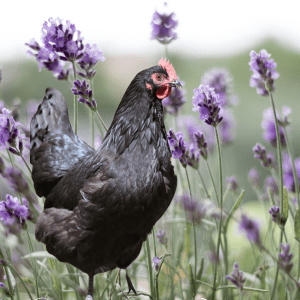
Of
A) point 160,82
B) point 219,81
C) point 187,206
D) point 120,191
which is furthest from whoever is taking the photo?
point 219,81

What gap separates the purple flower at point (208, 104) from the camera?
1057mm

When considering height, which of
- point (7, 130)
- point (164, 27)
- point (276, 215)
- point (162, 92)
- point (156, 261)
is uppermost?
point (164, 27)

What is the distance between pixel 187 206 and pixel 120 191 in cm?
55

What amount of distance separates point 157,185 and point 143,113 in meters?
0.24

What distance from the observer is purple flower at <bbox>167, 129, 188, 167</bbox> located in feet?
3.73

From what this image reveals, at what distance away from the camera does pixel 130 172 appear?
40.8 inches

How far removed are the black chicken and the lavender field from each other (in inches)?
2.7

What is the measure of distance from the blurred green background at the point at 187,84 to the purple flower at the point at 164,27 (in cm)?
393

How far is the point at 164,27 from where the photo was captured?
4.74ft

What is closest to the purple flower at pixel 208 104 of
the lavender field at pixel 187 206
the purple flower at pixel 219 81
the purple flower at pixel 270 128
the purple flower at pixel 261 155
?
the lavender field at pixel 187 206

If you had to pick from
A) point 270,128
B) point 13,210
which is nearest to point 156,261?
point 13,210

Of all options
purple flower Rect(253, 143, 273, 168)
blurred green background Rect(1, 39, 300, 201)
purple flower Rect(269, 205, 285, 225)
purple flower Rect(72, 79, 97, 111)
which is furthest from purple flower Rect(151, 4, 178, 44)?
blurred green background Rect(1, 39, 300, 201)

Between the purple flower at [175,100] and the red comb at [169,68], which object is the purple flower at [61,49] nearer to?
the red comb at [169,68]

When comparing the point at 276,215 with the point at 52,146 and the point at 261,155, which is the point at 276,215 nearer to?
the point at 261,155
